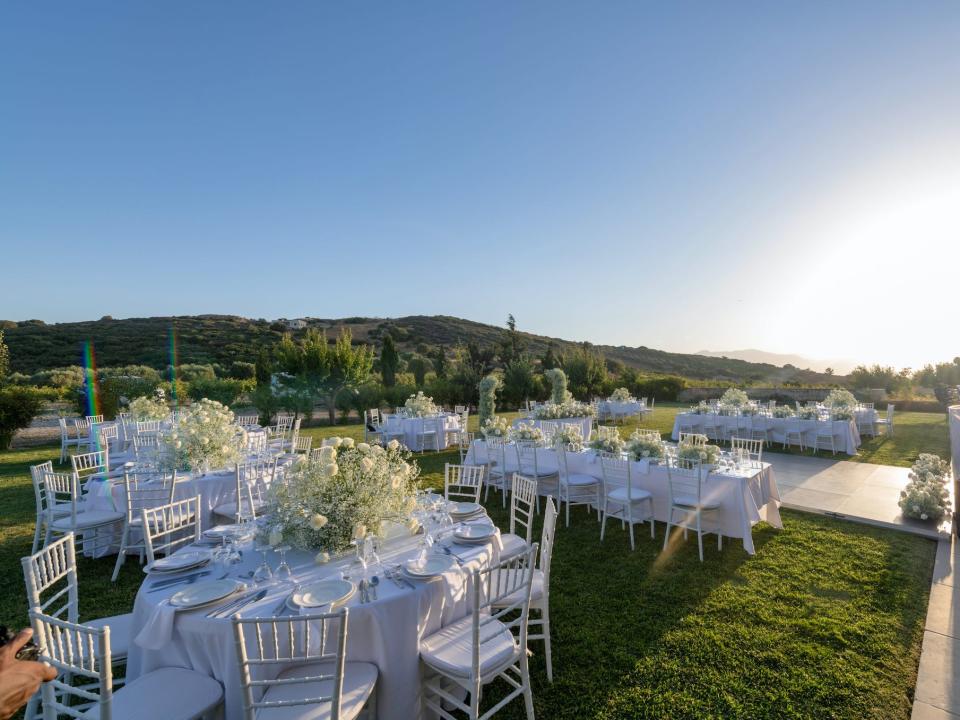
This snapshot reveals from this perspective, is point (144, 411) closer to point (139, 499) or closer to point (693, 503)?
point (139, 499)

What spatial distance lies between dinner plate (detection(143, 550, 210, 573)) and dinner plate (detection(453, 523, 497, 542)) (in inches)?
65.7

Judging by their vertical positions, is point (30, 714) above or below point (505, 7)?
below

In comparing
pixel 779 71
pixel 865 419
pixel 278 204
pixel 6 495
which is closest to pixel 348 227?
pixel 278 204

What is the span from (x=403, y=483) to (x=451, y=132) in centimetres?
1104

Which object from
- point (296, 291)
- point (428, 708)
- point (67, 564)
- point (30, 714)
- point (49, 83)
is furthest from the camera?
point (296, 291)

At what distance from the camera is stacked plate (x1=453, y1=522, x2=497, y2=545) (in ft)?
10.4

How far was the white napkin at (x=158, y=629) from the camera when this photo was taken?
89.4 inches

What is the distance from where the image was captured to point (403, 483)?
3107 mm

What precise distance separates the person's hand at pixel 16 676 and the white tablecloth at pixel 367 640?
1154 mm

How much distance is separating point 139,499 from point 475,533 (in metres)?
4.43

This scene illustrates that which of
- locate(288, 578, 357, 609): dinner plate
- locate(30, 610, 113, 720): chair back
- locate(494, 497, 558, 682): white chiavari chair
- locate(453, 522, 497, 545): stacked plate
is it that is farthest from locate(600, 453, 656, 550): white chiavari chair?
locate(30, 610, 113, 720): chair back

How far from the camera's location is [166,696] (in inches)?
82.3

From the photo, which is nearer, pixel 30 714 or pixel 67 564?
pixel 30 714

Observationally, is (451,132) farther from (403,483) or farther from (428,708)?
(428,708)
